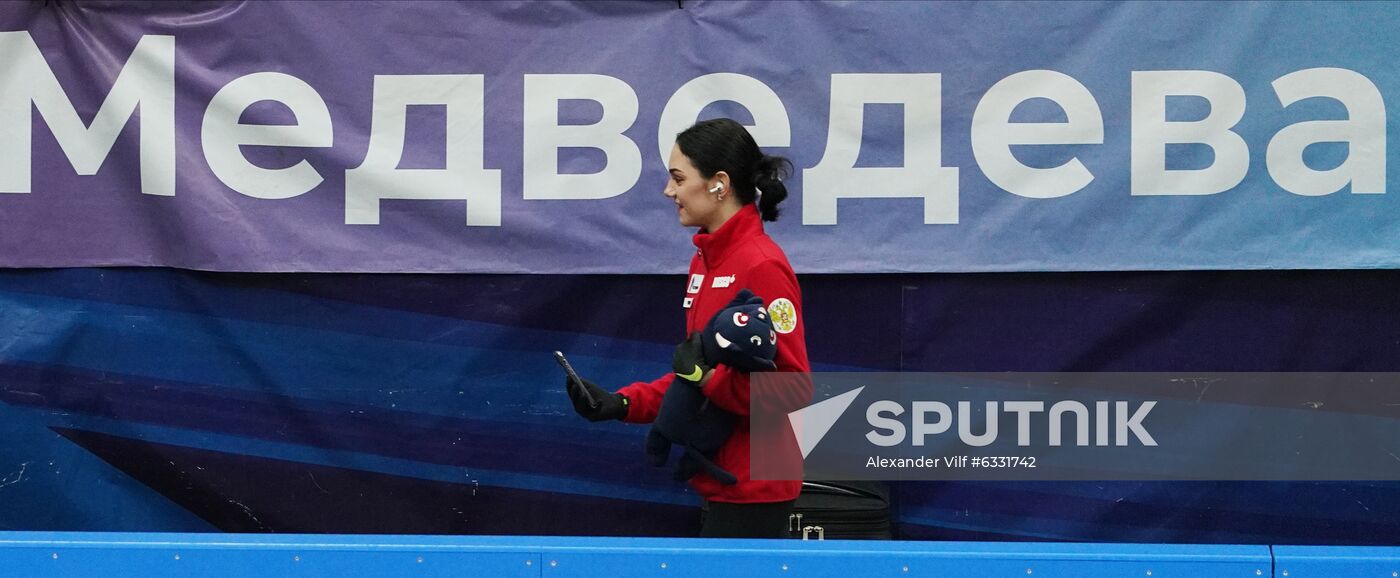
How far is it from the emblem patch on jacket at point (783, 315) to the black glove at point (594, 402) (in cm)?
47

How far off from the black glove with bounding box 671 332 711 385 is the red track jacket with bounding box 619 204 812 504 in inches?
1.1

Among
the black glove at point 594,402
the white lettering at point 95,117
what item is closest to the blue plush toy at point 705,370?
the black glove at point 594,402

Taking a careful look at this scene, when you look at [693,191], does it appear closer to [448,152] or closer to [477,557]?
[477,557]

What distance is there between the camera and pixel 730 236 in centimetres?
320

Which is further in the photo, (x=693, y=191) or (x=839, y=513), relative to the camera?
(x=839, y=513)

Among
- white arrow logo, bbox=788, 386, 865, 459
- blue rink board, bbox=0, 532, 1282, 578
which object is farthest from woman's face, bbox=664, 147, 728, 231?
white arrow logo, bbox=788, 386, 865, 459

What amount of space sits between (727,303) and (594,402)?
404 mm

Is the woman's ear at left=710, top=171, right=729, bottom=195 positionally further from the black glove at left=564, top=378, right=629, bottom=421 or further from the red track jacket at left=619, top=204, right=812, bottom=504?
the black glove at left=564, top=378, right=629, bottom=421

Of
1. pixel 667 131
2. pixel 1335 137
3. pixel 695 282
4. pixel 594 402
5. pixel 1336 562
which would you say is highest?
pixel 1335 137

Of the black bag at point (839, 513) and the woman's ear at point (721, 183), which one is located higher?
the woman's ear at point (721, 183)

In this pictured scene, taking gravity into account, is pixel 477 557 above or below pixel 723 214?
below

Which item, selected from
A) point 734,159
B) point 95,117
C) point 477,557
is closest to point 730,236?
point 734,159

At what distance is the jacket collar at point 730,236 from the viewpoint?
319 centimetres

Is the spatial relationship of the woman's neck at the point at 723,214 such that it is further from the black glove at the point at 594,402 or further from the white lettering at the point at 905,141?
the white lettering at the point at 905,141
